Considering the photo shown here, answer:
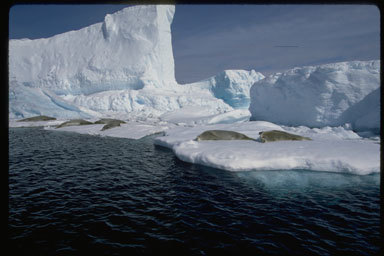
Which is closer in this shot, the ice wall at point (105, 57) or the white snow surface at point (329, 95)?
the white snow surface at point (329, 95)

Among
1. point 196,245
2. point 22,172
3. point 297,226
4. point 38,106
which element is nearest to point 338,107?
point 297,226

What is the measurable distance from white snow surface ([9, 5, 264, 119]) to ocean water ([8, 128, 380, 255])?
35246 mm

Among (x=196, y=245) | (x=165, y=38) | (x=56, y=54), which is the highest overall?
(x=165, y=38)

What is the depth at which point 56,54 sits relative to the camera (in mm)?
48062

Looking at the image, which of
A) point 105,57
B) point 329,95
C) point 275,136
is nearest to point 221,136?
point 275,136

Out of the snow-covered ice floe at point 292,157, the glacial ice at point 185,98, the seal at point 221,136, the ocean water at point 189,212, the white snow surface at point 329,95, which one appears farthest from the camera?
the white snow surface at point 329,95

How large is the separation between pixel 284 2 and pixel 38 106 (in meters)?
36.0

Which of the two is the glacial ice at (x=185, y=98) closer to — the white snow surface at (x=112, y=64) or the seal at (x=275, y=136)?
the white snow surface at (x=112, y=64)

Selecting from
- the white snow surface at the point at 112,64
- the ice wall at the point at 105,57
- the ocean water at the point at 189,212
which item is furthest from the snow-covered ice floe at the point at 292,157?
the ice wall at the point at 105,57

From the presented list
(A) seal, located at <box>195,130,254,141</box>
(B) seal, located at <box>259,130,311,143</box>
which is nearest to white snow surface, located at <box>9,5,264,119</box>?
(A) seal, located at <box>195,130,254,141</box>

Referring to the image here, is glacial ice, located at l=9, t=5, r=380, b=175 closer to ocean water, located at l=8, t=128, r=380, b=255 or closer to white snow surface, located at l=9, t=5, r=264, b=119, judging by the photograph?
white snow surface, located at l=9, t=5, r=264, b=119

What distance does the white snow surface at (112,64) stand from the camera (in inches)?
1655

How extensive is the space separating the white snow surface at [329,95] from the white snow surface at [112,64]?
23845mm

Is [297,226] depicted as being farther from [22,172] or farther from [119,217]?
[22,172]
